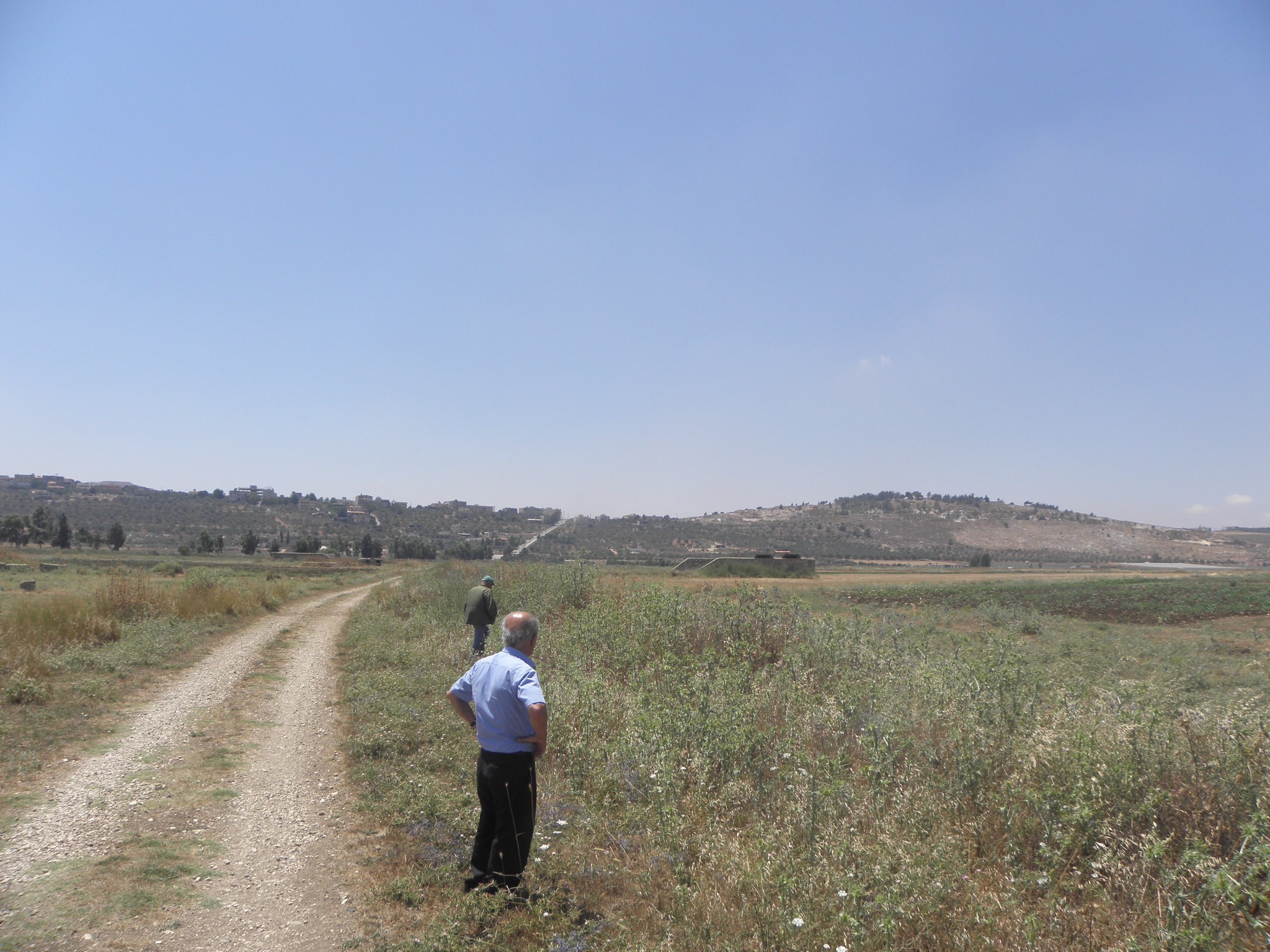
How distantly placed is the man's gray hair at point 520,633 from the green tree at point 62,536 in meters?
91.3

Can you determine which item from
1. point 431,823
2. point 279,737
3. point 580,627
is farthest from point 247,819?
point 580,627

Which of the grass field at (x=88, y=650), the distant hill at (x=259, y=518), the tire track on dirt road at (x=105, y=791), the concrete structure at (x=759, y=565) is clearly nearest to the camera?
the tire track on dirt road at (x=105, y=791)

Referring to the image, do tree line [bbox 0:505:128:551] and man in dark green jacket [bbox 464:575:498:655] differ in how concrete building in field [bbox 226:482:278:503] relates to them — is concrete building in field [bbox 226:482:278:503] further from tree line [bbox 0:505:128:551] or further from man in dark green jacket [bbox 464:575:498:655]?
man in dark green jacket [bbox 464:575:498:655]

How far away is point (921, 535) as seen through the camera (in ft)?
458

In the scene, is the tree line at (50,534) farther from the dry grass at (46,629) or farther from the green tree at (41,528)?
the dry grass at (46,629)

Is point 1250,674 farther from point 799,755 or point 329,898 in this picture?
point 329,898

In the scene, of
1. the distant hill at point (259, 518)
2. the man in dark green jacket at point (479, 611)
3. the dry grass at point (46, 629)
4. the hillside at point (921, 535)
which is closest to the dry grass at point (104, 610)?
the dry grass at point (46, 629)

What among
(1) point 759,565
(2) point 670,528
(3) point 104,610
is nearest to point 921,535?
(2) point 670,528

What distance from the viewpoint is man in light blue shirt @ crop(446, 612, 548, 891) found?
159 inches

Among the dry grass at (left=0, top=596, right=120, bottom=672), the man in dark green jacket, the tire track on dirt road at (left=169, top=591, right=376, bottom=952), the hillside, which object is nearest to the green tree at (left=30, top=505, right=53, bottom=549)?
the hillside

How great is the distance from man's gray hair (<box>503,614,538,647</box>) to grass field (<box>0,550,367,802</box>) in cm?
421

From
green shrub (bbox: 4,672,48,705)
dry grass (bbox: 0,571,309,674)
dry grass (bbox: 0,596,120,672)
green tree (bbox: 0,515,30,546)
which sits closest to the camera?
green shrub (bbox: 4,672,48,705)

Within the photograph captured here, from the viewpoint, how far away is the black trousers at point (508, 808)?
4.06 m

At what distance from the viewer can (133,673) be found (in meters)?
10.4
